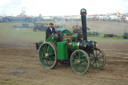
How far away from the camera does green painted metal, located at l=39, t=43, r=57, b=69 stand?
8094 millimetres

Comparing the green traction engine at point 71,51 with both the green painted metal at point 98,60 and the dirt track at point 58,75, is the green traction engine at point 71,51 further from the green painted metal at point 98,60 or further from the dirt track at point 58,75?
the dirt track at point 58,75

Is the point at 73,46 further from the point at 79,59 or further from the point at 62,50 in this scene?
the point at 79,59

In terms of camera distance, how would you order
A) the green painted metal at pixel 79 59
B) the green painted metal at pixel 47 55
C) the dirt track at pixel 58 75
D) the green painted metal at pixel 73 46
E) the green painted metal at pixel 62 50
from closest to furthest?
the dirt track at pixel 58 75 → the green painted metal at pixel 79 59 → the green painted metal at pixel 73 46 → the green painted metal at pixel 62 50 → the green painted metal at pixel 47 55

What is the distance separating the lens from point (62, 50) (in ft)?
25.2

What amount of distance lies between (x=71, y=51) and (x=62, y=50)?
368 millimetres

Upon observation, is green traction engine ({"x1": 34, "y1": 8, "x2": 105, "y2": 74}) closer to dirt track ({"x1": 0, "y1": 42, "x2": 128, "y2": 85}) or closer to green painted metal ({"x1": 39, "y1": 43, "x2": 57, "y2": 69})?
→ green painted metal ({"x1": 39, "y1": 43, "x2": 57, "y2": 69})

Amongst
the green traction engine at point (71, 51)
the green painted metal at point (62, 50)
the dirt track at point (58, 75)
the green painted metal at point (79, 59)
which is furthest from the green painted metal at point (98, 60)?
the green painted metal at point (62, 50)

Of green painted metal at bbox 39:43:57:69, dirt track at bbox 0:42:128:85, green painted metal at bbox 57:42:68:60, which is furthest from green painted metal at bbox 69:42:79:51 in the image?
dirt track at bbox 0:42:128:85

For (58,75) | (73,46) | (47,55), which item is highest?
(73,46)

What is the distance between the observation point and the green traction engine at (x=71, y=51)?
7.28 meters

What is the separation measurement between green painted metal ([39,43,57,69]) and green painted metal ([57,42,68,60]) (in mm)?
215

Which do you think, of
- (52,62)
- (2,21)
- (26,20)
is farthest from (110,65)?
(26,20)

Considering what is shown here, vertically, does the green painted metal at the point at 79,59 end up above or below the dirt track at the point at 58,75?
above

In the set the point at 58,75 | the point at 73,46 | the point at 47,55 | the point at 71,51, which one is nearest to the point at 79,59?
the point at 73,46
